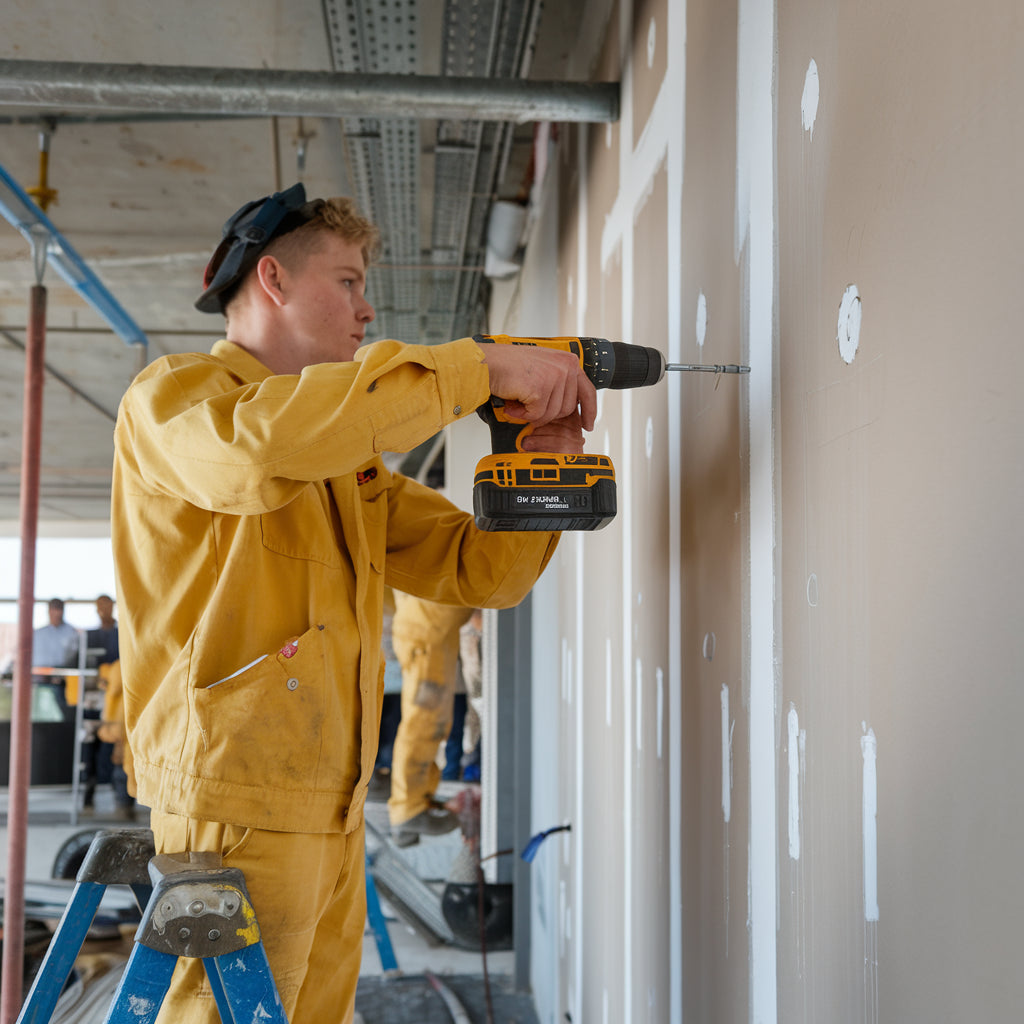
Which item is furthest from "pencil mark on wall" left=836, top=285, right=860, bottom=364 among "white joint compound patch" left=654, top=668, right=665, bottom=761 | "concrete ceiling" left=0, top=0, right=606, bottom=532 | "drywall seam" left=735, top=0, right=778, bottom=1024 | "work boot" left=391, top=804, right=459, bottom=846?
"work boot" left=391, top=804, right=459, bottom=846

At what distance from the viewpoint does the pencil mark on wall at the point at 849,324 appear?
808 mm

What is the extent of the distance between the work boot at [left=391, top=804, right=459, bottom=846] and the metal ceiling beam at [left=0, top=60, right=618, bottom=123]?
393cm

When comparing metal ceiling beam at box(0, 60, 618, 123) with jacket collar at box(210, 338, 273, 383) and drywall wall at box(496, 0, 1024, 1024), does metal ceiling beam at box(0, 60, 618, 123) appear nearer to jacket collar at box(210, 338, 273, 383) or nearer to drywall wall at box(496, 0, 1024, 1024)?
drywall wall at box(496, 0, 1024, 1024)

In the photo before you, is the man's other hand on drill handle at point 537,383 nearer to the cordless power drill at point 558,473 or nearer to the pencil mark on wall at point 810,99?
the cordless power drill at point 558,473

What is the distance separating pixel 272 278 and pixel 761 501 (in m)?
0.95

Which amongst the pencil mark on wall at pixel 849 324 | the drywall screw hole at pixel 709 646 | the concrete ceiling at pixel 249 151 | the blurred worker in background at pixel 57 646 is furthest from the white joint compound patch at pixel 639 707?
the blurred worker in background at pixel 57 646

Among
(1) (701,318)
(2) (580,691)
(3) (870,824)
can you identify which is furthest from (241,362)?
(2) (580,691)

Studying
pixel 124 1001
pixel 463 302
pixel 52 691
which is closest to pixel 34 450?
pixel 124 1001

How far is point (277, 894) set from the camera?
130 cm

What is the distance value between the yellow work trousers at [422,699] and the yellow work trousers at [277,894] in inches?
141

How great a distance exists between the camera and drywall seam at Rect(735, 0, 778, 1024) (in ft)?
3.31

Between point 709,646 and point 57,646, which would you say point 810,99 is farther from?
point 57,646

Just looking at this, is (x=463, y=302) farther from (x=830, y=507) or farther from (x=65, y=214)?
(x=830, y=507)

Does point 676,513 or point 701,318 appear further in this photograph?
point 676,513
